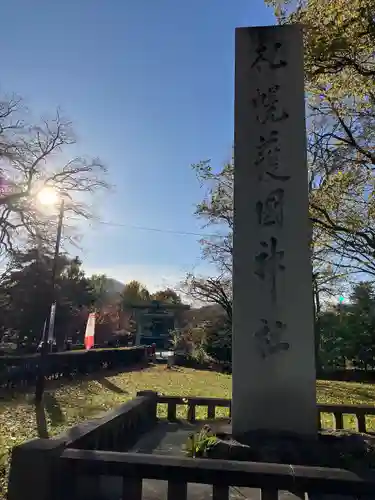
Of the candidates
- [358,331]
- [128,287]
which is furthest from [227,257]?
[128,287]

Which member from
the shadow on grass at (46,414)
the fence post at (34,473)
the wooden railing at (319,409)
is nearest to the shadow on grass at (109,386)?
the shadow on grass at (46,414)

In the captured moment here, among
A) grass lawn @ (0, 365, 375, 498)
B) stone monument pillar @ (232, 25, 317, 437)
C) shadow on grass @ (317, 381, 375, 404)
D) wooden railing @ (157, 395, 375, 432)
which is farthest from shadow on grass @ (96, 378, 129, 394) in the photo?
stone monument pillar @ (232, 25, 317, 437)

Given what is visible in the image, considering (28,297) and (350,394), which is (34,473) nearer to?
(350,394)

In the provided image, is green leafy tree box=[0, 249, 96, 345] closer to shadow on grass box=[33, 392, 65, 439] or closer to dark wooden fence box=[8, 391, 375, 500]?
shadow on grass box=[33, 392, 65, 439]

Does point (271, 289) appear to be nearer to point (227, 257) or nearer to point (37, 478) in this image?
point (37, 478)

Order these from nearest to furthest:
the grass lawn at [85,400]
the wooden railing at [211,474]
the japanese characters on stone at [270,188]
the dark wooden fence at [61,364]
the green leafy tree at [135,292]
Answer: the wooden railing at [211,474] < the japanese characters on stone at [270,188] < the grass lawn at [85,400] < the dark wooden fence at [61,364] < the green leafy tree at [135,292]

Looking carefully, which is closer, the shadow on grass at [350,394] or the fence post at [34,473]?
the fence post at [34,473]

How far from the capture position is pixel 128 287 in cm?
5884

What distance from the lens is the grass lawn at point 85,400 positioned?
7.40 meters

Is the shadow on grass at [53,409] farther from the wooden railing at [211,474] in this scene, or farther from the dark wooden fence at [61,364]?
the wooden railing at [211,474]

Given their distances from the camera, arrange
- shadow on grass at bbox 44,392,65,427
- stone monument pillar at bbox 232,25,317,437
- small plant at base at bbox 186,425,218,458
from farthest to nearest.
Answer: shadow on grass at bbox 44,392,65,427, stone monument pillar at bbox 232,25,317,437, small plant at base at bbox 186,425,218,458

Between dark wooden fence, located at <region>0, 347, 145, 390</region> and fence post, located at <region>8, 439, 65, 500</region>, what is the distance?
420 inches

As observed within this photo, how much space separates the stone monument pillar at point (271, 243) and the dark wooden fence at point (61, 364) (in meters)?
10.2

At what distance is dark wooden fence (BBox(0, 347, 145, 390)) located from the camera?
505 inches
